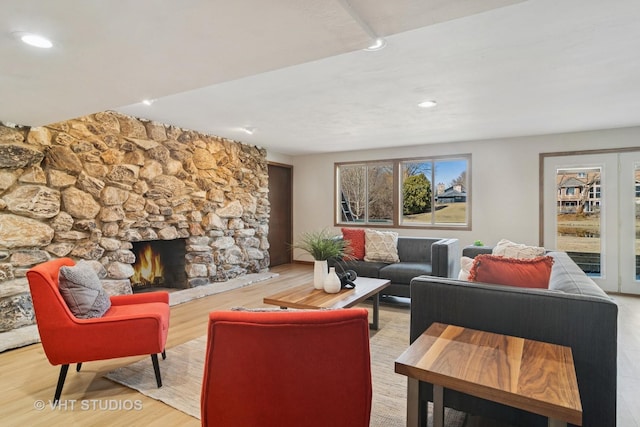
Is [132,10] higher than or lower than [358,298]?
higher

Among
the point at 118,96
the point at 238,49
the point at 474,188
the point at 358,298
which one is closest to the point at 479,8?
the point at 238,49

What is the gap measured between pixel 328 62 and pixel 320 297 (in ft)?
6.34

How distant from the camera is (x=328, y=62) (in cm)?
262

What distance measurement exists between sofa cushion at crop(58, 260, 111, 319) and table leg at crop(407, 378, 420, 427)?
208 cm

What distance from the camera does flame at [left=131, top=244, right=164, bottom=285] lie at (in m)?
4.85

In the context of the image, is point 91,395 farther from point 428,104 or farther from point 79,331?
point 428,104

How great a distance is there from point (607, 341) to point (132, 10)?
2.56 m

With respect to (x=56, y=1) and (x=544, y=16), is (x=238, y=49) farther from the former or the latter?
(x=544, y=16)

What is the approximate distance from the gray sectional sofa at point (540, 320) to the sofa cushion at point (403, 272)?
2.11 meters

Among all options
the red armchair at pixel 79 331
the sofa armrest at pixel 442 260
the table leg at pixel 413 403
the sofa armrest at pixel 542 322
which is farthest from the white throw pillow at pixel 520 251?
the red armchair at pixel 79 331

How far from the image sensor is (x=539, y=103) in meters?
3.58

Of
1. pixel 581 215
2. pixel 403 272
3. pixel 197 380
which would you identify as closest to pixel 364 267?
pixel 403 272

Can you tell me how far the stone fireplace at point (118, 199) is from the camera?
330 centimetres
